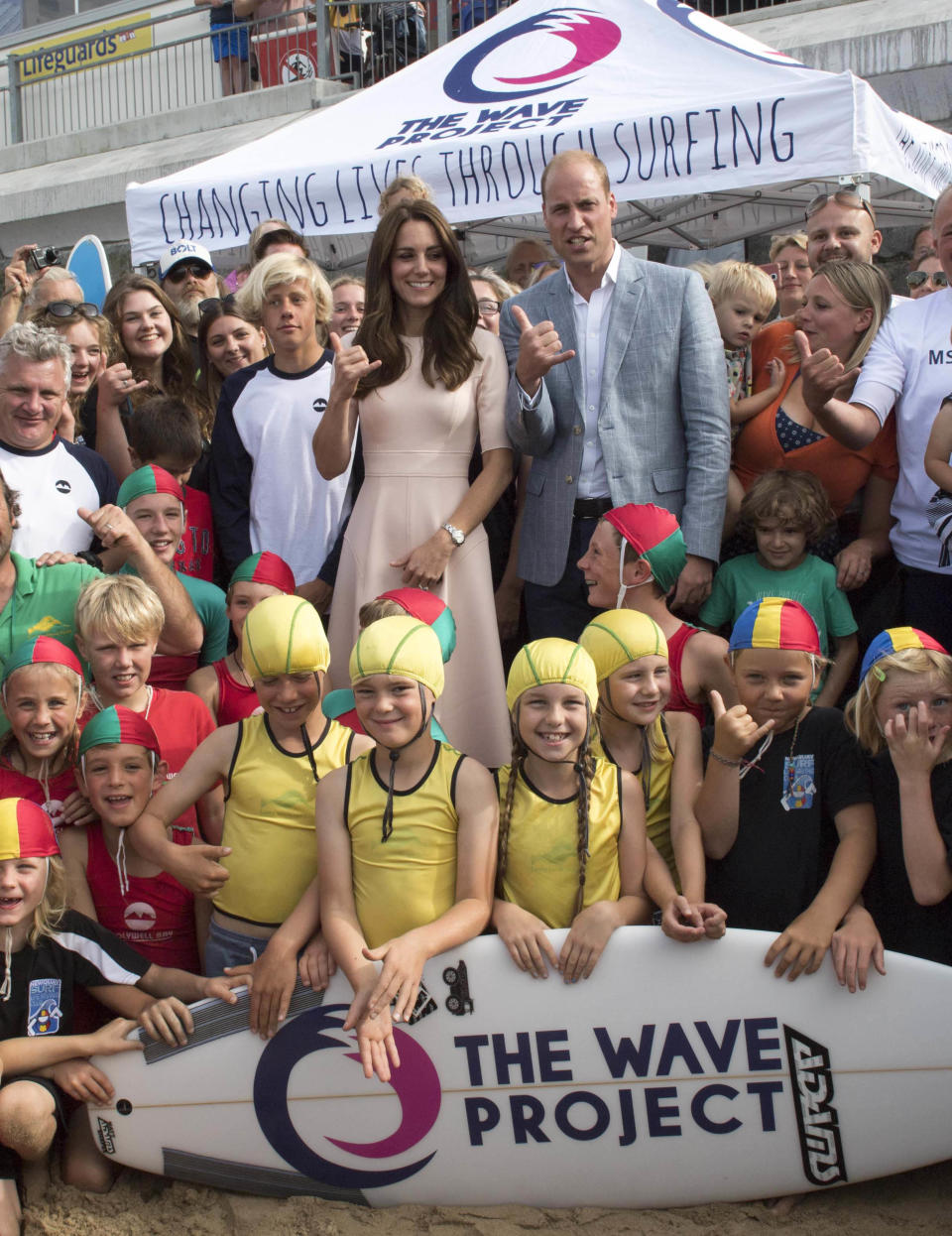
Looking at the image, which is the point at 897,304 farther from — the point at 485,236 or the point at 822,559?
the point at 485,236

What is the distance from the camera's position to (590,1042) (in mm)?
2936

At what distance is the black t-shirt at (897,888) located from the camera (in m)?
2.95

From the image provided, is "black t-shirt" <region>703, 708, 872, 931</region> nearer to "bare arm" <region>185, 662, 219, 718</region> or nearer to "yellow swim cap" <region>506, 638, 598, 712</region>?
"yellow swim cap" <region>506, 638, 598, 712</region>

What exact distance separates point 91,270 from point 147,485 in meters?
3.16

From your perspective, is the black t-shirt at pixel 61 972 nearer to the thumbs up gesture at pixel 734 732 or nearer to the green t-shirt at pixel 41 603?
the green t-shirt at pixel 41 603

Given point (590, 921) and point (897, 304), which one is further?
point (897, 304)

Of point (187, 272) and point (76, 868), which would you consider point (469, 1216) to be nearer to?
point (76, 868)

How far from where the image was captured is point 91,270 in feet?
22.1

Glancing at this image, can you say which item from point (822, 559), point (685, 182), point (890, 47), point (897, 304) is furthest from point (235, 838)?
point (890, 47)

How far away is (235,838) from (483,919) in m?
0.69

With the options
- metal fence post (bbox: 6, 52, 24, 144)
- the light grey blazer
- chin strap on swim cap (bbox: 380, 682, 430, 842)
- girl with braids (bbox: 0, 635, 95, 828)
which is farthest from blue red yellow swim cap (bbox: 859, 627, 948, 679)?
metal fence post (bbox: 6, 52, 24, 144)

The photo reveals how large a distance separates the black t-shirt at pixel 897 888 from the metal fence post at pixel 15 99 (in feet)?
52.1

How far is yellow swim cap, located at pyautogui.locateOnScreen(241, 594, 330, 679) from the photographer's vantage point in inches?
125

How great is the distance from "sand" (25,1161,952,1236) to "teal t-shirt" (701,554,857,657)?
58.2 inches
